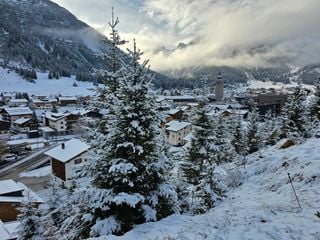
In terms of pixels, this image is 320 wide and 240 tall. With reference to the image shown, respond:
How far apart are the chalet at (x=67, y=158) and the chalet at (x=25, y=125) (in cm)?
4759

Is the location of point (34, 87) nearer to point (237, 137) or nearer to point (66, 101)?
point (66, 101)

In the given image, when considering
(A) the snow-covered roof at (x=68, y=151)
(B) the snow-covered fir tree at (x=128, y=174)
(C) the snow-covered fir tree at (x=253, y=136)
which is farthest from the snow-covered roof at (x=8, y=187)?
(C) the snow-covered fir tree at (x=253, y=136)

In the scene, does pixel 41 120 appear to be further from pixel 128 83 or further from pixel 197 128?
pixel 128 83

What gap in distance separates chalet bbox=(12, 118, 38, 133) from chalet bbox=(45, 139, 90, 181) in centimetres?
4759

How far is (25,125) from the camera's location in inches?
3575

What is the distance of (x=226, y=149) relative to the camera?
39.6 metres

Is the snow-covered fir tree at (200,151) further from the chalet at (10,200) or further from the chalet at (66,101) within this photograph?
the chalet at (66,101)

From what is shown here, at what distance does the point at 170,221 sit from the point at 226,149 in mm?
31134

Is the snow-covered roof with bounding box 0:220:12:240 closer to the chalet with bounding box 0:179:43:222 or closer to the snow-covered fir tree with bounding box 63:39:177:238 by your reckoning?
the chalet with bounding box 0:179:43:222

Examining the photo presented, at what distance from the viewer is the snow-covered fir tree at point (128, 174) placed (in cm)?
992

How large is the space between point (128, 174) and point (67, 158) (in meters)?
37.8

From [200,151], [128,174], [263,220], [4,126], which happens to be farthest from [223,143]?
[4,126]

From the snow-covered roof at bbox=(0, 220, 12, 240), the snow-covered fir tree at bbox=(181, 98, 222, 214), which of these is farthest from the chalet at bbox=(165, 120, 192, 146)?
the snow-covered roof at bbox=(0, 220, 12, 240)

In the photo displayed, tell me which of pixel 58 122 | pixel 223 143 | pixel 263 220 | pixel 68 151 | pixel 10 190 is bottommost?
pixel 10 190
